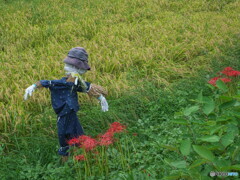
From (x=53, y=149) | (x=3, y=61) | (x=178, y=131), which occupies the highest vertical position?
(x=3, y=61)

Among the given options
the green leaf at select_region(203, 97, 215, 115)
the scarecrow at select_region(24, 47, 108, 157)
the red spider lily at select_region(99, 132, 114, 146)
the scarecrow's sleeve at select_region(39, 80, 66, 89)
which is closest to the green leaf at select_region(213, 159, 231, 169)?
the green leaf at select_region(203, 97, 215, 115)

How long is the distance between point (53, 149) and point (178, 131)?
51.8 inches

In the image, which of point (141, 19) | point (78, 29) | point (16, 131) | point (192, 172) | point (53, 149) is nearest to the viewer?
point (192, 172)

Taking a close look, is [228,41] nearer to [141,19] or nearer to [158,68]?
[158,68]

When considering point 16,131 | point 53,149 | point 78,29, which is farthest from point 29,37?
point 53,149

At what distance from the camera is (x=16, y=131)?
11.2 feet

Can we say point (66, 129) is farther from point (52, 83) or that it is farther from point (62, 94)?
point (52, 83)

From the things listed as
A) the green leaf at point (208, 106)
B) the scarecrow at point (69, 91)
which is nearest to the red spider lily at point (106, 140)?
the scarecrow at point (69, 91)

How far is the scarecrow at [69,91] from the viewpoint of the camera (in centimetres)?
286

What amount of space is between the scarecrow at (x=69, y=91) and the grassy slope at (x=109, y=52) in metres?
0.39

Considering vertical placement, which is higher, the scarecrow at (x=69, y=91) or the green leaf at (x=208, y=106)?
the green leaf at (x=208, y=106)

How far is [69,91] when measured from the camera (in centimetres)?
289

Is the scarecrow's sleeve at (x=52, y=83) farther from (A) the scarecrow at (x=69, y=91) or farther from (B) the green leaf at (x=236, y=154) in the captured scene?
(B) the green leaf at (x=236, y=154)

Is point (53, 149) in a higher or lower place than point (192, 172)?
lower
